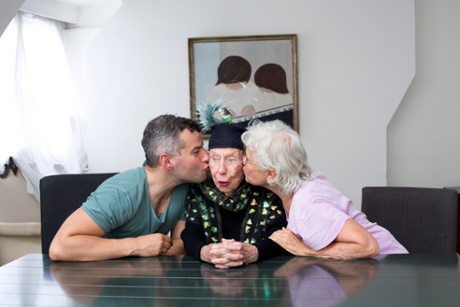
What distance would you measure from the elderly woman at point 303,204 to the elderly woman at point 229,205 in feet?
0.18

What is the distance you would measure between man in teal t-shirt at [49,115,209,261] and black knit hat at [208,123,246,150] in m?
0.14

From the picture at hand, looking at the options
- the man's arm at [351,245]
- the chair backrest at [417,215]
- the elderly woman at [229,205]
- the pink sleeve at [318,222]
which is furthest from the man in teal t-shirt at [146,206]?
the chair backrest at [417,215]

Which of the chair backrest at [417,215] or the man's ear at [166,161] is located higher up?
the man's ear at [166,161]

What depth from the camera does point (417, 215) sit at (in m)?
3.03

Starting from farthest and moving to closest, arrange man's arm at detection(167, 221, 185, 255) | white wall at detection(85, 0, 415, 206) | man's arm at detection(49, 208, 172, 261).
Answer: white wall at detection(85, 0, 415, 206), man's arm at detection(167, 221, 185, 255), man's arm at detection(49, 208, 172, 261)

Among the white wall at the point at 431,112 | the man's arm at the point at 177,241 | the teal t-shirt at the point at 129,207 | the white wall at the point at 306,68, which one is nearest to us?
the teal t-shirt at the point at 129,207

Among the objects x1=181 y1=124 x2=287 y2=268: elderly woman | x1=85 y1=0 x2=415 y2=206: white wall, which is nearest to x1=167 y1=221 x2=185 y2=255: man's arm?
x1=181 y1=124 x2=287 y2=268: elderly woman

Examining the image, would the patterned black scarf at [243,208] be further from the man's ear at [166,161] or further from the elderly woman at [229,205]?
the man's ear at [166,161]

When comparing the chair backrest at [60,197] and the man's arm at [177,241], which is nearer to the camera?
the man's arm at [177,241]

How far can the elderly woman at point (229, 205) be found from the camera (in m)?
2.74

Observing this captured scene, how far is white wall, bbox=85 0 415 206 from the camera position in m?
5.41

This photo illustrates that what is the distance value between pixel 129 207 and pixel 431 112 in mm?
3624

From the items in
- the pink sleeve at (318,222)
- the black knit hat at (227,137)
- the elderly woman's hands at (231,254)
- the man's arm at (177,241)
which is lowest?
the man's arm at (177,241)

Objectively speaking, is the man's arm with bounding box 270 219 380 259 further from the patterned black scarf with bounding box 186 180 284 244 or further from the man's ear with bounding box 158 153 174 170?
the man's ear with bounding box 158 153 174 170
